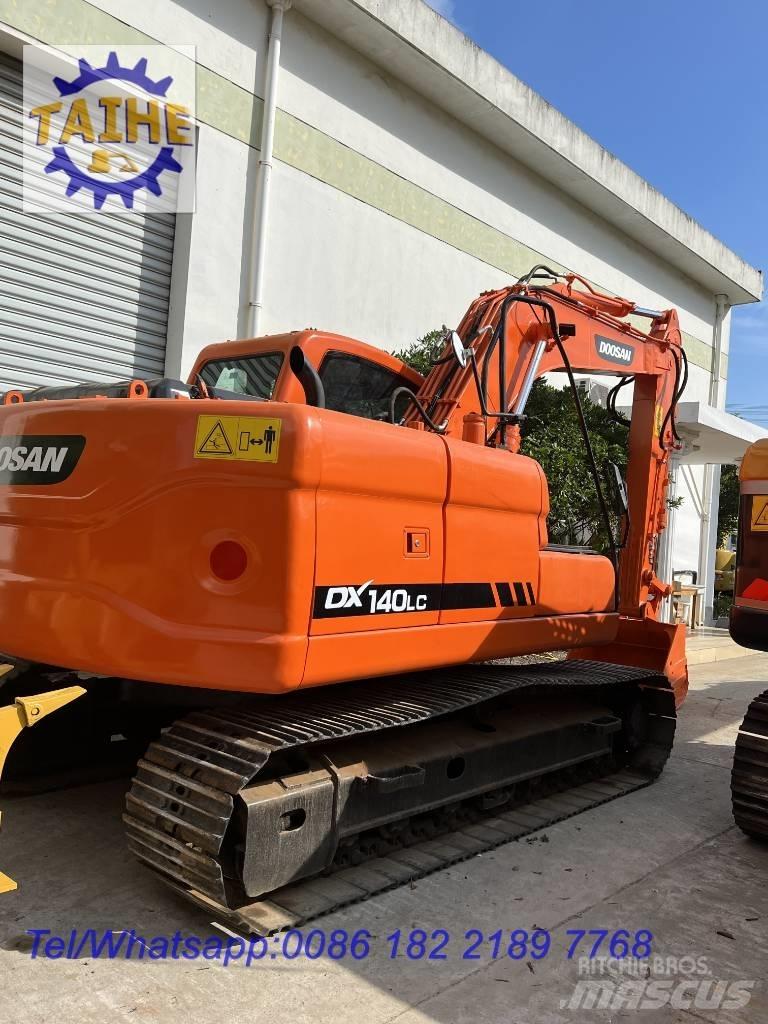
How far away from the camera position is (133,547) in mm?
3053

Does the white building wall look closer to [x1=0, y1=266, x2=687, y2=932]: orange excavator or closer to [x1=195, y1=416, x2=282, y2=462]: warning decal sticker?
[x1=0, y1=266, x2=687, y2=932]: orange excavator

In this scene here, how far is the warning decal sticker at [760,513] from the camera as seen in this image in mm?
3926

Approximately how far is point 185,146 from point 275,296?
1.62 metres

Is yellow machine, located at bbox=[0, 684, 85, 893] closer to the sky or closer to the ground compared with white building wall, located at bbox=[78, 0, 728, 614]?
closer to the ground

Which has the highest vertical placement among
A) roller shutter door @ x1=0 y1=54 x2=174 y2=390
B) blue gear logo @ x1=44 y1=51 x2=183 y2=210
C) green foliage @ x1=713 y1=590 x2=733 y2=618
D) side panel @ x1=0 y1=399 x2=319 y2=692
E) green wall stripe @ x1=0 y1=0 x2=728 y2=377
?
green wall stripe @ x1=0 y1=0 x2=728 y2=377

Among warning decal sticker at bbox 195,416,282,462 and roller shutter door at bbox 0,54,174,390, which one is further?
roller shutter door at bbox 0,54,174,390

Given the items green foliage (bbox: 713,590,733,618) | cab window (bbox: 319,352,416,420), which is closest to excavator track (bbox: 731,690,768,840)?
cab window (bbox: 319,352,416,420)

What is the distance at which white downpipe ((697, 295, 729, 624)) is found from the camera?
57.7ft

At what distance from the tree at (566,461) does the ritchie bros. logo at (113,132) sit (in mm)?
3169

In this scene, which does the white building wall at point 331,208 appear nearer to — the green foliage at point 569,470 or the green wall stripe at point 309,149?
the green wall stripe at point 309,149

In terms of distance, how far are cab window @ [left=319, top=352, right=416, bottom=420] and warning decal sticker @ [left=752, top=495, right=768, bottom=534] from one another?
188 centimetres

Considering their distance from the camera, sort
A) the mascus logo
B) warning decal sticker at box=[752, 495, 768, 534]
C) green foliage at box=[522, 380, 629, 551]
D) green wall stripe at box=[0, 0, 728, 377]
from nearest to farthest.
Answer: warning decal sticker at box=[752, 495, 768, 534], the mascus logo, green wall stripe at box=[0, 0, 728, 377], green foliage at box=[522, 380, 629, 551]

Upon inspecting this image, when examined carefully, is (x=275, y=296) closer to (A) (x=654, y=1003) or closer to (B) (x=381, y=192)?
(B) (x=381, y=192)

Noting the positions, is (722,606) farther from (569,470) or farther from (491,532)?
(491,532)
